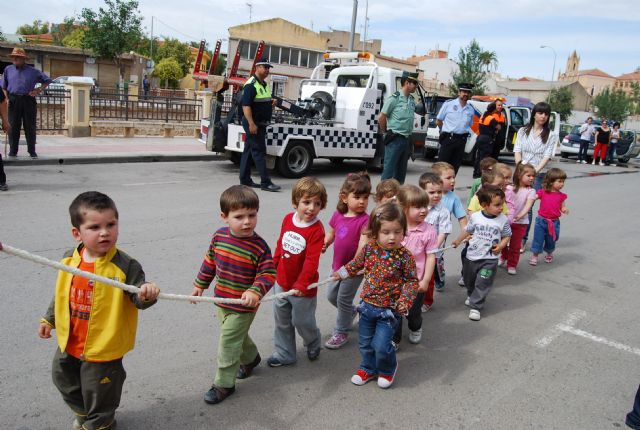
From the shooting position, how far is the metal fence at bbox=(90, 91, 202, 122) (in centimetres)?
1558

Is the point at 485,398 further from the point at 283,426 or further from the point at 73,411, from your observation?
the point at 73,411

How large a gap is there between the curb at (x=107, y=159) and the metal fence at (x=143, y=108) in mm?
4289

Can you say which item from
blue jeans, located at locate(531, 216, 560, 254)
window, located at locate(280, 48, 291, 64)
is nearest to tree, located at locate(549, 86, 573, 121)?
window, located at locate(280, 48, 291, 64)

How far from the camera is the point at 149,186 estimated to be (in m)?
8.73

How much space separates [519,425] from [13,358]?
2.88m

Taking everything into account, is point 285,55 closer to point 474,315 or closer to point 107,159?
point 107,159

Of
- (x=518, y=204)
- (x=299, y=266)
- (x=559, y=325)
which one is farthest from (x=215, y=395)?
(x=518, y=204)

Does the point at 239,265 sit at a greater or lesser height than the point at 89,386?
greater

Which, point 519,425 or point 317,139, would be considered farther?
point 317,139

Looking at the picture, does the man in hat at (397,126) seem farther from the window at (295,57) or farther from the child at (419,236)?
the window at (295,57)

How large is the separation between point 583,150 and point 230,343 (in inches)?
862

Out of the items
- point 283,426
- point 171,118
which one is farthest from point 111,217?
point 171,118

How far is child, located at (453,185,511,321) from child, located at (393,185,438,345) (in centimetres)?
80

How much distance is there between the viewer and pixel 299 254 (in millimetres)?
3113
